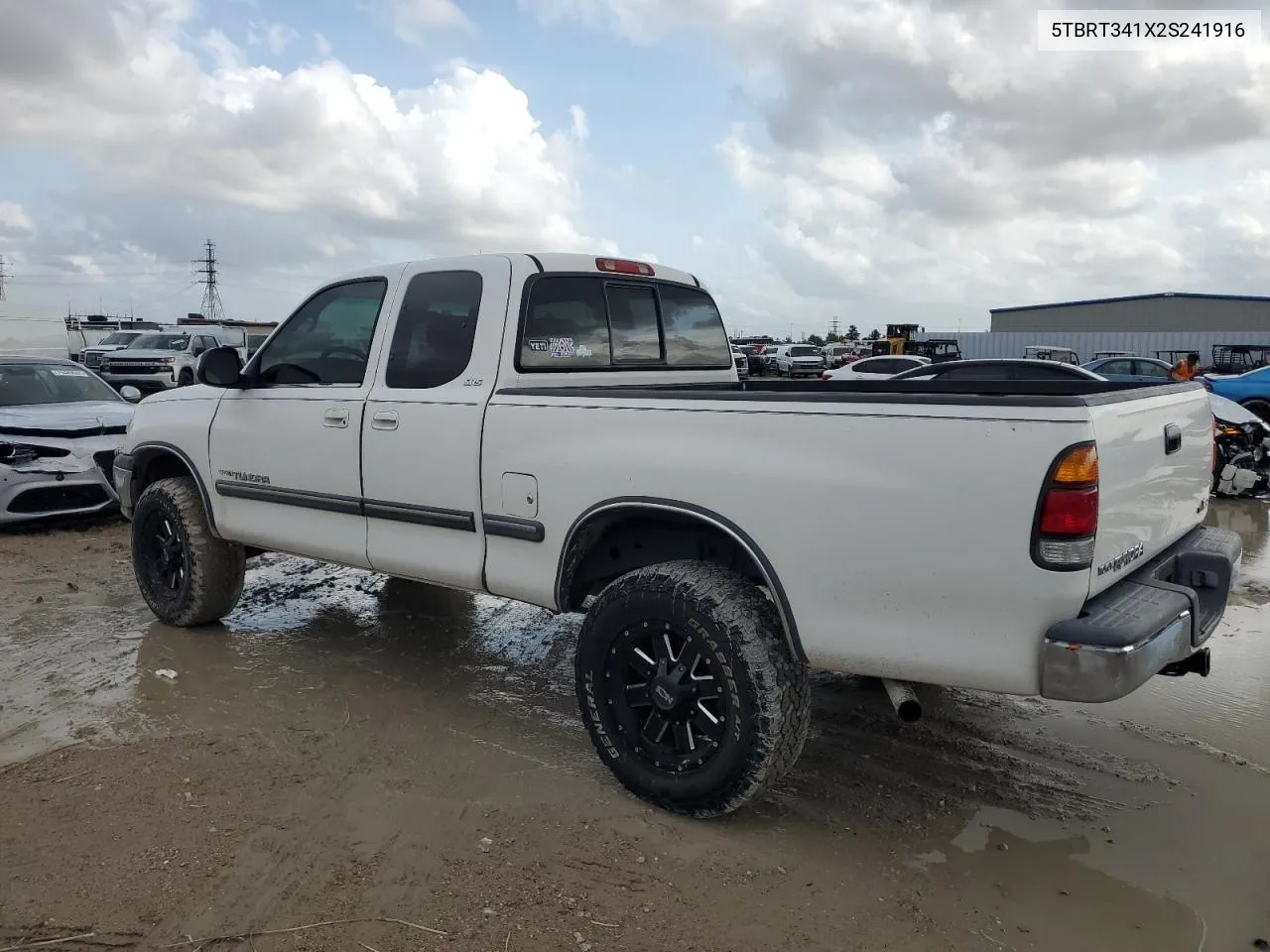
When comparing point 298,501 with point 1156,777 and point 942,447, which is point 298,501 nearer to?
point 942,447

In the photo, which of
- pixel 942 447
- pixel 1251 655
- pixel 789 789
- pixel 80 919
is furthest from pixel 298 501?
pixel 1251 655

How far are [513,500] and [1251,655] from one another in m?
4.20

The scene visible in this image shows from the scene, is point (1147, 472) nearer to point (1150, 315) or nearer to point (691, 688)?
point (691, 688)

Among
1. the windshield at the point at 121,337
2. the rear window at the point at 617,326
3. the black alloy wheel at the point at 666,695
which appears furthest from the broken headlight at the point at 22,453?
the windshield at the point at 121,337

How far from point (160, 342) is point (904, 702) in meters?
23.7

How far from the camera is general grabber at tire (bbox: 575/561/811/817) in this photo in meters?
3.12

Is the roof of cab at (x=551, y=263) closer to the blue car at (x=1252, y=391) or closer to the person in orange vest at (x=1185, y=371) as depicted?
the blue car at (x=1252, y=391)

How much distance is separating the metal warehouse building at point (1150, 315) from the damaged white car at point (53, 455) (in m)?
53.2

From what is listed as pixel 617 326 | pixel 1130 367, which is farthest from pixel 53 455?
pixel 1130 367

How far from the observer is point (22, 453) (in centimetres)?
805

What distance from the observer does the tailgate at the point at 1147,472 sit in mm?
2744

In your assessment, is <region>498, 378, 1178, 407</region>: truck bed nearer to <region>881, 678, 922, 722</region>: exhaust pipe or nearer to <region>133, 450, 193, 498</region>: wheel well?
<region>881, 678, 922, 722</region>: exhaust pipe

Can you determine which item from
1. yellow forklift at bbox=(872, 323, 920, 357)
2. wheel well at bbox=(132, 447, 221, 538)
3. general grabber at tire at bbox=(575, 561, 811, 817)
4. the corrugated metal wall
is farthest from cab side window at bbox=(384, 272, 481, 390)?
the corrugated metal wall

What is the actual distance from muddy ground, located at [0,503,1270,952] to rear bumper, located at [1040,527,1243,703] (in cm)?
76
